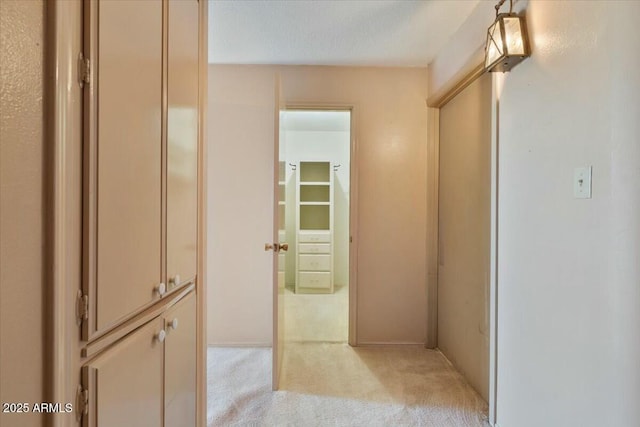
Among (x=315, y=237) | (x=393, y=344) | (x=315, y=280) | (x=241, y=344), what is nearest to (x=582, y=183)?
(x=393, y=344)

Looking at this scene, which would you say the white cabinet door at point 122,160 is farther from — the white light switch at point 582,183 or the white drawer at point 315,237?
the white drawer at point 315,237

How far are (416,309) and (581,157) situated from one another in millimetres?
1888

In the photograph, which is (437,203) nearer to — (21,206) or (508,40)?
(508,40)

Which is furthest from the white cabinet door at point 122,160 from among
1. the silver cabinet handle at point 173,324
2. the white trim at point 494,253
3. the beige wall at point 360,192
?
the beige wall at point 360,192

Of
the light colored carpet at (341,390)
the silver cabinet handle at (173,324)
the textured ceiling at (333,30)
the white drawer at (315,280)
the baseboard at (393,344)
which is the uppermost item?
the textured ceiling at (333,30)

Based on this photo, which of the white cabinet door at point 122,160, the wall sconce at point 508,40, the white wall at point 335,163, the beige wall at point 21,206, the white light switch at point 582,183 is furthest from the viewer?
the white wall at point 335,163

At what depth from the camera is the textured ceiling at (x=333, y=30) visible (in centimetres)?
188

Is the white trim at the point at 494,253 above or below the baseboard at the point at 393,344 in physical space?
above

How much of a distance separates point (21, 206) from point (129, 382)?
52cm

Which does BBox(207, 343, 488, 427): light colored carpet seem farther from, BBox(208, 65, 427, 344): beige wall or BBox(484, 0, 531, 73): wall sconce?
BBox(484, 0, 531, 73): wall sconce

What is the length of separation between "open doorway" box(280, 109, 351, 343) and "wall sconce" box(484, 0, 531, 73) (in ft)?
7.86

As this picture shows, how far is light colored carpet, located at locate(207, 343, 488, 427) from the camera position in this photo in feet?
5.77

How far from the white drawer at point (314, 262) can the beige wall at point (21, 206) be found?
12.8ft

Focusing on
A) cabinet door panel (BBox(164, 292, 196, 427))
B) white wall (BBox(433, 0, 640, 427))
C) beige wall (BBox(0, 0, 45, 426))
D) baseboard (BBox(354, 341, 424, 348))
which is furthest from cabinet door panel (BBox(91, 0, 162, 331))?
baseboard (BBox(354, 341, 424, 348))
